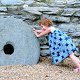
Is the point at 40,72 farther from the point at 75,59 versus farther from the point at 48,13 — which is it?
the point at 48,13

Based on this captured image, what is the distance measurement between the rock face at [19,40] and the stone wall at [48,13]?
0.21m

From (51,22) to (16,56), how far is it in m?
0.70

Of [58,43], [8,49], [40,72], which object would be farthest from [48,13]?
[40,72]

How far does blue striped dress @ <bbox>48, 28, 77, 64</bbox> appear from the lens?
5891 millimetres

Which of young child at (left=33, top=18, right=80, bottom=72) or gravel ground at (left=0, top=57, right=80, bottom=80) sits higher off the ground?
young child at (left=33, top=18, right=80, bottom=72)

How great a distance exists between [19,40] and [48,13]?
0.61 m

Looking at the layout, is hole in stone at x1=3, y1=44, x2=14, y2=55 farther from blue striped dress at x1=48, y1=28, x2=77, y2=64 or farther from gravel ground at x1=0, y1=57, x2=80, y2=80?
blue striped dress at x1=48, y1=28, x2=77, y2=64

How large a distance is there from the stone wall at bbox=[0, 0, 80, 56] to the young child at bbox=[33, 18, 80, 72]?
0.74ft

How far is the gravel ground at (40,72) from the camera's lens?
5.23 m

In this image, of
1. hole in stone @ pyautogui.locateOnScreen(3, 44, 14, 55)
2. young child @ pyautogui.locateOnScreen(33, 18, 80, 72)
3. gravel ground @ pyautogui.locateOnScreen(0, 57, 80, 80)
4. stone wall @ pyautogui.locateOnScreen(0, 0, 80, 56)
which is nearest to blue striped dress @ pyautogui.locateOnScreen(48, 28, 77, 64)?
young child @ pyautogui.locateOnScreen(33, 18, 80, 72)

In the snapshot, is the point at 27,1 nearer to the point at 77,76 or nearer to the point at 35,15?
the point at 35,15

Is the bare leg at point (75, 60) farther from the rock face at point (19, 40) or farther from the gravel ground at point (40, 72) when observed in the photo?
the rock face at point (19, 40)

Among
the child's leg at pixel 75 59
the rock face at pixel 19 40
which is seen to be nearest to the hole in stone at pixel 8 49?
the rock face at pixel 19 40

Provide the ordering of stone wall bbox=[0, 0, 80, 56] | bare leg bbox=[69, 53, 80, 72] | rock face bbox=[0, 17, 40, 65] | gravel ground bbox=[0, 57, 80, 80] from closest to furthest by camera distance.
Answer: gravel ground bbox=[0, 57, 80, 80] < bare leg bbox=[69, 53, 80, 72] < rock face bbox=[0, 17, 40, 65] < stone wall bbox=[0, 0, 80, 56]
